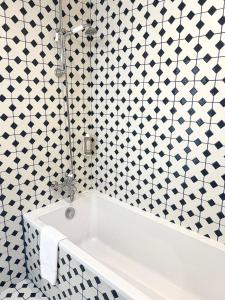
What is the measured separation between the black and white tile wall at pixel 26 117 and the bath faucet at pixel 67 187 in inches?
2.4

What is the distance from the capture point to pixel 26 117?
1598mm

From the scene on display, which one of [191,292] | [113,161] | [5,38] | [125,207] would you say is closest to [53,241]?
[125,207]

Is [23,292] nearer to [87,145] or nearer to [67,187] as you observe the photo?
[67,187]

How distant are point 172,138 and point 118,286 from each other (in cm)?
88

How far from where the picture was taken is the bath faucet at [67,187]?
181 centimetres

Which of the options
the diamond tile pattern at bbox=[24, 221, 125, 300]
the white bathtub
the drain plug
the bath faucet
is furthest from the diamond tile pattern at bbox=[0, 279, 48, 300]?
the bath faucet

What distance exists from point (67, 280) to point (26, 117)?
1038 mm

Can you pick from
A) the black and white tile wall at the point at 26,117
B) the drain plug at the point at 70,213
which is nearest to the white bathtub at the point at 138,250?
the drain plug at the point at 70,213

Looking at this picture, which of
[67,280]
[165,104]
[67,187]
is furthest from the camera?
[67,187]

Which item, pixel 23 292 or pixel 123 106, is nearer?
pixel 23 292

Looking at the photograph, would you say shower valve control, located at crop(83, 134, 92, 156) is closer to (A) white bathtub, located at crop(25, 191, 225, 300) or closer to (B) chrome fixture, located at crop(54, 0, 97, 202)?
(B) chrome fixture, located at crop(54, 0, 97, 202)

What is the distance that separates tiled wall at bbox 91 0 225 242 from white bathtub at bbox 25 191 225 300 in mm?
104

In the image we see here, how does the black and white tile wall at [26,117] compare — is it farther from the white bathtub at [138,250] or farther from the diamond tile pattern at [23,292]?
the white bathtub at [138,250]

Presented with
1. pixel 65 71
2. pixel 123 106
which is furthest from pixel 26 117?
pixel 123 106
